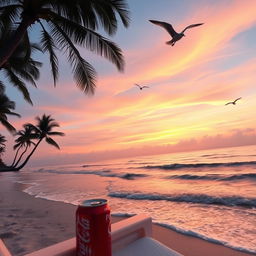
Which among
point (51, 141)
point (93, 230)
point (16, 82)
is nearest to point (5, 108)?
point (16, 82)

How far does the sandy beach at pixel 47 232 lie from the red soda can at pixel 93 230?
137 inches

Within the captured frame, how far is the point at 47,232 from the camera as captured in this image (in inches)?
221

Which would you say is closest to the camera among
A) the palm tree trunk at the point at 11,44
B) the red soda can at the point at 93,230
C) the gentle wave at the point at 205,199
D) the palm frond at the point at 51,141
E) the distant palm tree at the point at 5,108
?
the red soda can at the point at 93,230

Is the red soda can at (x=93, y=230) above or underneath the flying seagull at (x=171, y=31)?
underneath

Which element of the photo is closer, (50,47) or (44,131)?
(50,47)

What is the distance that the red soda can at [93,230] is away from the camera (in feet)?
4.08

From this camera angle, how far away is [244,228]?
17.7 feet

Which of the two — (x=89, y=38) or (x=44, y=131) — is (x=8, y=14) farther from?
(x=44, y=131)

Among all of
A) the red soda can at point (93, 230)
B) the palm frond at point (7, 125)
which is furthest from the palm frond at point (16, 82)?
the red soda can at point (93, 230)

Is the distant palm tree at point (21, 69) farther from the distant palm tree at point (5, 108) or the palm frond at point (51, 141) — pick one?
the palm frond at point (51, 141)

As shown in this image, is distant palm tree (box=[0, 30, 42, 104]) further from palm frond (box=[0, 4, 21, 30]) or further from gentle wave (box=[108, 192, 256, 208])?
gentle wave (box=[108, 192, 256, 208])

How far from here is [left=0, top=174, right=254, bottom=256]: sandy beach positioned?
14.7ft

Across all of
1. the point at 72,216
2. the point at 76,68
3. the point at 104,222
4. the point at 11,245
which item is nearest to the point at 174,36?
the point at 76,68

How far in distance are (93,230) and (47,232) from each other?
16.3 feet
